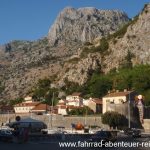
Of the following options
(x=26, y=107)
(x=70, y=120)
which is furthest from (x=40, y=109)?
(x=70, y=120)

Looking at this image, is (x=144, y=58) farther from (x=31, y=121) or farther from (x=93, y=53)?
(x=31, y=121)

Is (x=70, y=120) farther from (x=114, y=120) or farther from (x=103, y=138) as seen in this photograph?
(x=103, y=138)

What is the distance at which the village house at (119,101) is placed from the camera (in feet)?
292

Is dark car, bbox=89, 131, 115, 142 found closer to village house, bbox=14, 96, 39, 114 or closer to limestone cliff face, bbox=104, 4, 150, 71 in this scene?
village house, bbox=14, 96, 39, 114

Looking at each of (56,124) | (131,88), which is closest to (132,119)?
(56,124)

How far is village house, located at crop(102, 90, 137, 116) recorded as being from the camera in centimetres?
8886

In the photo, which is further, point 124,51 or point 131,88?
point 124,51

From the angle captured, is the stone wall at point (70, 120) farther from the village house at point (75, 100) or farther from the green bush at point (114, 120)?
the village house at point (75, 100)

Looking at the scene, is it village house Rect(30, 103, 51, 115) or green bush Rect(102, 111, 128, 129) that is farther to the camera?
village house Rect(30, 103, 51, 115)

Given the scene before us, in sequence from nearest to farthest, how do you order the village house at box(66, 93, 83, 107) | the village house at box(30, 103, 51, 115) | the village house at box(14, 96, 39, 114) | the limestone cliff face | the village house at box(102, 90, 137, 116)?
the village house at box(102, 90, 137, 116)
the village house at box(30, 103, 51, 115)
the village house at box(66, 93, 83, 107)
the village house at box(14, 96, 39, 114)
the limestone cliff face

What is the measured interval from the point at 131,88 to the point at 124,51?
24.5 metres

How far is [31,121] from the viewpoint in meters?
53.2

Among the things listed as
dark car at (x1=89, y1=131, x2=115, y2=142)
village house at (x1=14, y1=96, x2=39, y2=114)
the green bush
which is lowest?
dark car at (x1=89, y1=131, x2=115, y2=142)

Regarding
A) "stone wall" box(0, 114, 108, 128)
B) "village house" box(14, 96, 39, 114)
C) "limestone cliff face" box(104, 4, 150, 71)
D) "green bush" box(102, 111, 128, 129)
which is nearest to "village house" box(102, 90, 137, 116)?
"green bush" box(102, 111, 128, 129)
